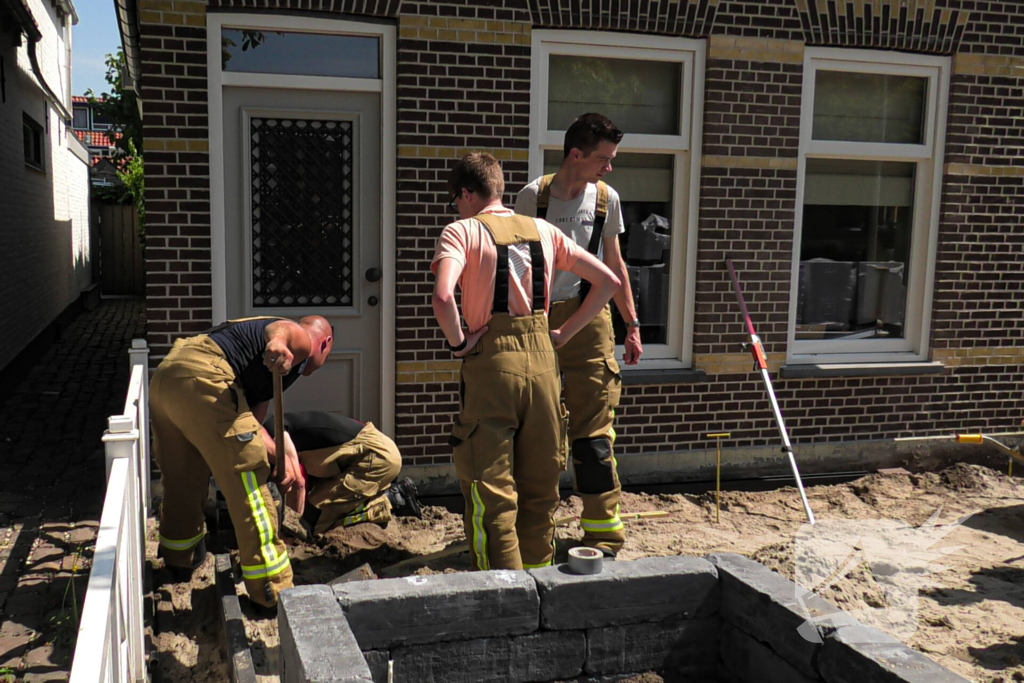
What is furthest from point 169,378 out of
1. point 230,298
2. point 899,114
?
point 899,114

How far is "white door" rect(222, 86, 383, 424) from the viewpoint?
5906mm

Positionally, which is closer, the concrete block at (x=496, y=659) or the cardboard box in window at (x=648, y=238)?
the concrete block at (x=496, y=659)

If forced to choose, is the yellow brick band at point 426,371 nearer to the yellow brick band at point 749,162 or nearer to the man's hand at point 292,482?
the man's hand at point 292,482

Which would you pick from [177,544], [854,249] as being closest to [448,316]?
[177,544]

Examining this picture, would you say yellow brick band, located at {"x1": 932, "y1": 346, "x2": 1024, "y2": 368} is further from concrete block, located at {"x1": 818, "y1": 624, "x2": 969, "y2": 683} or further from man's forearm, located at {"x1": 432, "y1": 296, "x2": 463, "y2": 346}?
concrete block, located at {"x1": 818, "y1": 624, "x2": 969, "y2": 683}

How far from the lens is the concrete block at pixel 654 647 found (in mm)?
3416

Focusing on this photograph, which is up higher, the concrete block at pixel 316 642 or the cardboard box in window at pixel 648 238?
the cardboard box in window at pixel 648 238

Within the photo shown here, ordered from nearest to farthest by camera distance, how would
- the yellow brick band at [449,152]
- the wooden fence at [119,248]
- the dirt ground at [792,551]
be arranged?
1. the dirt ground at [792,551]
2. the yellow brick band at [449,152]
3. the wooden fence at [119,248]

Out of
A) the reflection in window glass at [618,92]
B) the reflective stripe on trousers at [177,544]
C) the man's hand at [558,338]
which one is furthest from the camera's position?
the reflection in window glass at [618,92]

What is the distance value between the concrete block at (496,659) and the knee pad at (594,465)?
1433 mm

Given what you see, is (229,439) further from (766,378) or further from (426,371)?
(766,378)

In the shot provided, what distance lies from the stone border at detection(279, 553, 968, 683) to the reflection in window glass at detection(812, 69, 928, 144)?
4629mm

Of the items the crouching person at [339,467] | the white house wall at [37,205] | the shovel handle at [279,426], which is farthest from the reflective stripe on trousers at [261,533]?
the white house wall at [37,205]

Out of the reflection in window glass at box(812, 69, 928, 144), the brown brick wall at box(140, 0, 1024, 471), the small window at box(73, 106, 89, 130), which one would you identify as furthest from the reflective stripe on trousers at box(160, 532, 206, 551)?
the small window at box(73, 106, 89, 130)
